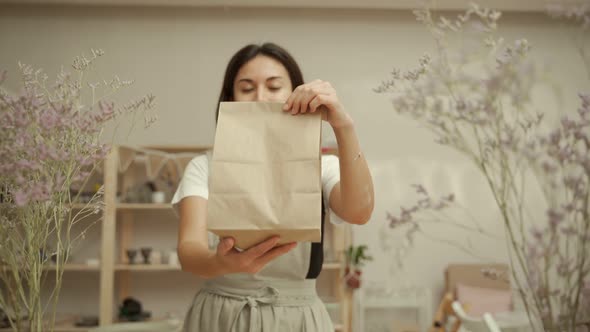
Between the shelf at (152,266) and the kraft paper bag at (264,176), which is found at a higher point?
the kraft paper bag at (264,176)

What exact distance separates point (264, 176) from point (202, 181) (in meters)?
0.39

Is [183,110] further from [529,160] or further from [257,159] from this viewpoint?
[529,160]

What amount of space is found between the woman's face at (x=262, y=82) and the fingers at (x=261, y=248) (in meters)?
0.40

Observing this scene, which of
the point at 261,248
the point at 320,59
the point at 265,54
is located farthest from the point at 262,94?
the point at 320,59

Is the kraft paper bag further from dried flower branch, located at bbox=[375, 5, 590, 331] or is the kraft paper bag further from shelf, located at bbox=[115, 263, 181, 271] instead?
shelf, located at bbox=[115, 263, 181, 271]

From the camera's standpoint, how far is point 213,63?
13.3ft

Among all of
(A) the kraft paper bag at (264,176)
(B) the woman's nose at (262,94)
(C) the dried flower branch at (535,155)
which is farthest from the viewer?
(B) the woman's nose at (262,94)

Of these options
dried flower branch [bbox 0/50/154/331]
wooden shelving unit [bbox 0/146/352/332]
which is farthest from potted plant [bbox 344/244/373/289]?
dried flower branch [bbox 0/50/154/331]

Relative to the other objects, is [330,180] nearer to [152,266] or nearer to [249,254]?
[249,254]

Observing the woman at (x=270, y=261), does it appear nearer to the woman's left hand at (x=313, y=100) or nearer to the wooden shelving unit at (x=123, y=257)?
the woman's left hand at (x=313, y=100)

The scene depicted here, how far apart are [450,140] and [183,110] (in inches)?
143

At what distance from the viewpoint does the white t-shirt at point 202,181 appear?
108cm

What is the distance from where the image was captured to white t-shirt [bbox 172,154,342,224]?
1.08 m

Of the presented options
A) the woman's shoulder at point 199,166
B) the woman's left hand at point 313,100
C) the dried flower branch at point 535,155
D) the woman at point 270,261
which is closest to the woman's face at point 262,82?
the woman at point 270,261
